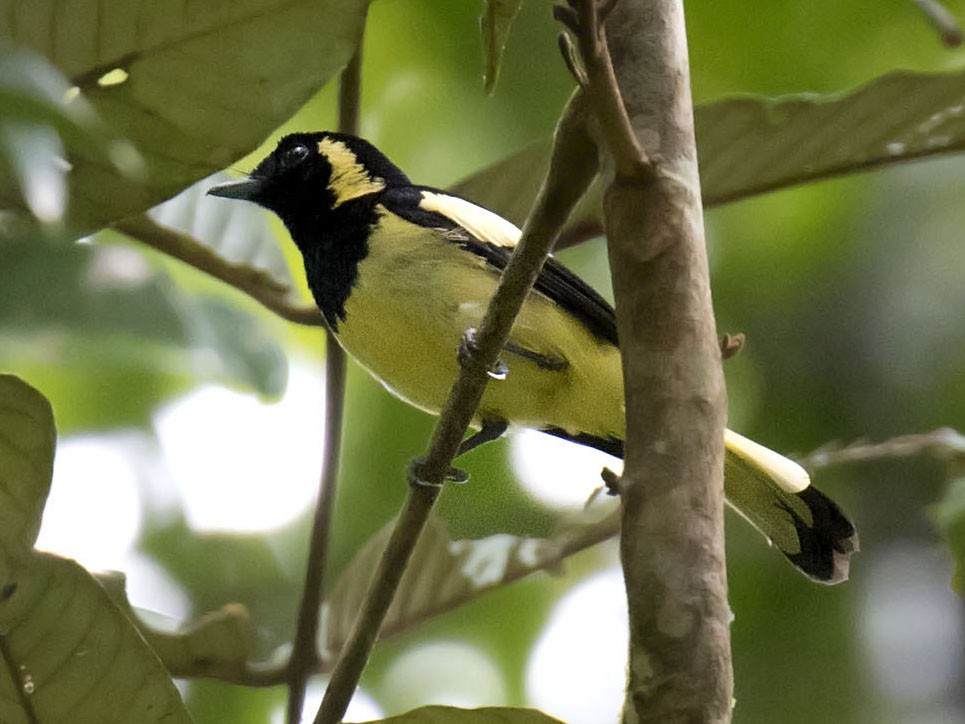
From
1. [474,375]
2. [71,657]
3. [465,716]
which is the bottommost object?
[71,657]

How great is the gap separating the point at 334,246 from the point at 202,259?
448 millimetres

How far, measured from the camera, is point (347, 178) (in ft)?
8.68

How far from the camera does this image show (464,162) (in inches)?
108

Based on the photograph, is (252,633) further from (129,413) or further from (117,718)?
(129,413)

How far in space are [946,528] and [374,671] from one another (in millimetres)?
1416

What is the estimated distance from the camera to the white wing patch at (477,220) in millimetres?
2230

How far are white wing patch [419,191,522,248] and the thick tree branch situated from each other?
108 centimetres

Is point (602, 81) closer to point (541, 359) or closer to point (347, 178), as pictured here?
point (541, 359)

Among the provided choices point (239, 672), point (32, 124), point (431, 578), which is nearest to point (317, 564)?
point (239, 672)

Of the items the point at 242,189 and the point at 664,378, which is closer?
the point at 664,378

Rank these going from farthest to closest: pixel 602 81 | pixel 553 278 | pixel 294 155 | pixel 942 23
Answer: pixel 294 155, pixel 553 278, pixel 942 23, pixel 602 81

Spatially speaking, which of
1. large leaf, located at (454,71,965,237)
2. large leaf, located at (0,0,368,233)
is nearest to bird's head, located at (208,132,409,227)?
large leaf, located at (454,71,965,237)

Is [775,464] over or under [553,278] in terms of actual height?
under

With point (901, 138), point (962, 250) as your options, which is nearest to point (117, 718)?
point (901, 138)
